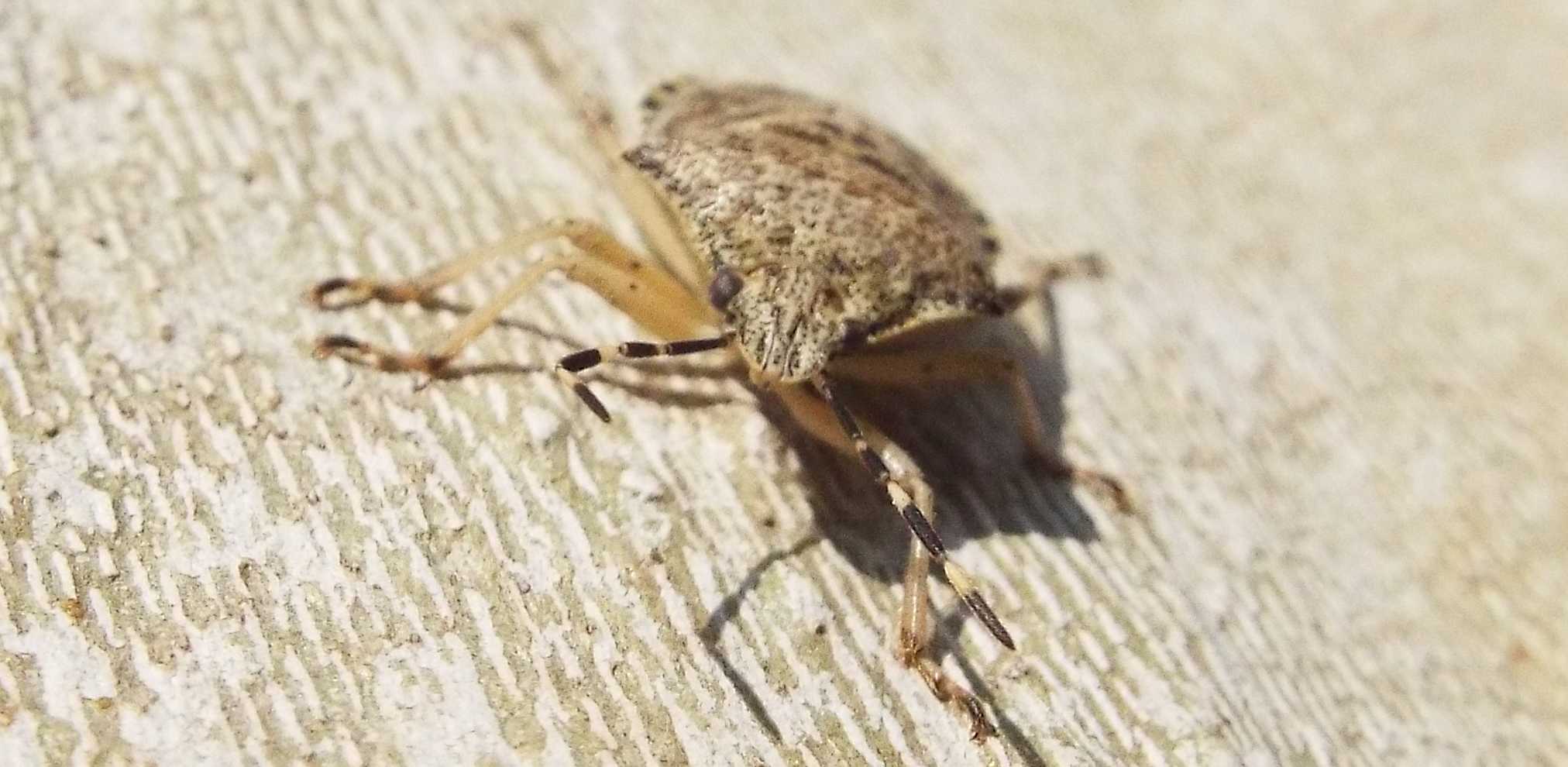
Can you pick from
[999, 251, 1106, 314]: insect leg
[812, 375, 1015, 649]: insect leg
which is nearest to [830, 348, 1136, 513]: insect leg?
[812, 375, 1015, 649]: insect leg

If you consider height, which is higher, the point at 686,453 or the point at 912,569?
the point at 686,453

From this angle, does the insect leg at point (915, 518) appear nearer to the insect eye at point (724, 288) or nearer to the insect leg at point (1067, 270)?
the insect eye at point (724, 288)

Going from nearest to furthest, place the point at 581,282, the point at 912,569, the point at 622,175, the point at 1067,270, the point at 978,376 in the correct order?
the point at 912,569 < the point at 581,282 < the point at 978,376 < the point at 622,175 < the point at 1067,270

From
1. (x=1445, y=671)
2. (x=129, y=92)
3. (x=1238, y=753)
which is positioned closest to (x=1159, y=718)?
(x=1238, y=753)

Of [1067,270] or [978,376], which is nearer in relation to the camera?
[978,376]

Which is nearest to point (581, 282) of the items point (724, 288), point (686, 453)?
point (724, 288)

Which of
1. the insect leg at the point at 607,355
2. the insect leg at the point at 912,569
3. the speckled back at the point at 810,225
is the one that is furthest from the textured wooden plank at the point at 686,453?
the speckled back at the point at 810,225

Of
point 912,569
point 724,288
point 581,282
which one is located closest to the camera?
point 912,569

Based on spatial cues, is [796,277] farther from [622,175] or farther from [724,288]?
[622,175]
